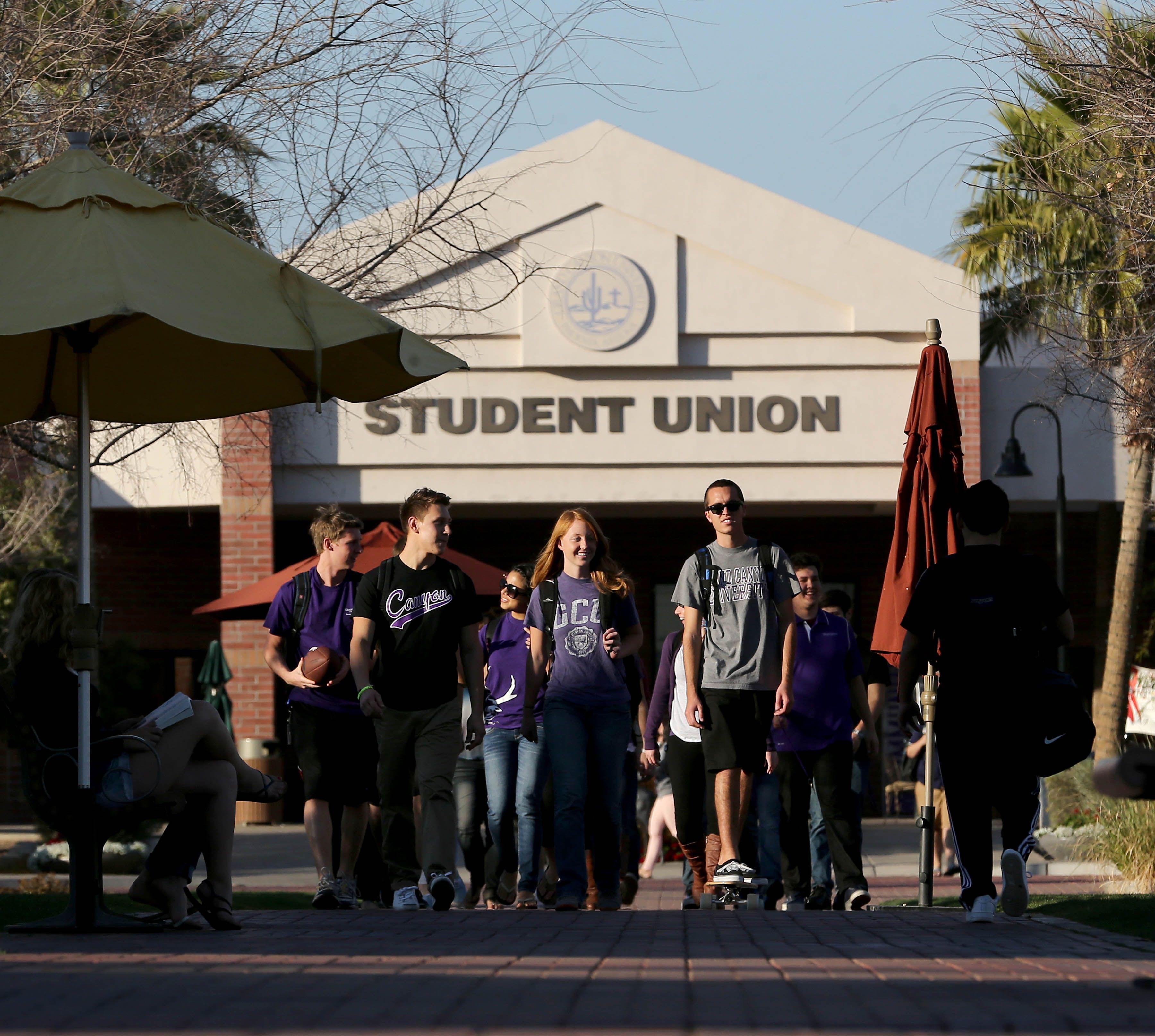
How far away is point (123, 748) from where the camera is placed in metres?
6.24

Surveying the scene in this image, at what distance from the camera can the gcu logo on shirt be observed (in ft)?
27.4

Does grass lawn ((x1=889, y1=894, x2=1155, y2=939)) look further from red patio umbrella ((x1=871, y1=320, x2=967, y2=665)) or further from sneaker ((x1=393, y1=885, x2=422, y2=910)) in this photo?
sneaker ((x1=393, y1=885, x2=422, y2=910))

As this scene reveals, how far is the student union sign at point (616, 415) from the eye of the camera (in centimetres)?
2016

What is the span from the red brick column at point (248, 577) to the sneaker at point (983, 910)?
1402 centimetres

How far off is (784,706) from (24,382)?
3910 millimetres

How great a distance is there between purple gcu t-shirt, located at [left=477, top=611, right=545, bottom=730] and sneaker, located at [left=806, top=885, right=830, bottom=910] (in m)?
1.84

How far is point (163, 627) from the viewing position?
24.1m

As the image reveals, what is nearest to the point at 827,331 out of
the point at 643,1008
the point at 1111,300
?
the point at 1111,300

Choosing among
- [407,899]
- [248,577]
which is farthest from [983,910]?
[248,577]

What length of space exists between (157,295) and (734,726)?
3829 mm

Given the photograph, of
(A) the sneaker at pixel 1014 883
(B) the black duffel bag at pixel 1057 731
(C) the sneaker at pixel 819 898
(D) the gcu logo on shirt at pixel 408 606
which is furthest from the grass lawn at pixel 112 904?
(B) the black duffel bag at pixel 1057 731

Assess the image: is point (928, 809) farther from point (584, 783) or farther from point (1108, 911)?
point (584, 783)

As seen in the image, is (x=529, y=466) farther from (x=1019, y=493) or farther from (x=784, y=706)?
(x=784, y=706)

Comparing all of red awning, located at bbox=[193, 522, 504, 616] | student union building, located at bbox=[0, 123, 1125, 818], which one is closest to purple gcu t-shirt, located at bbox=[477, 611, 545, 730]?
red awning, located at bbox=[193, 522, 504, 616]
